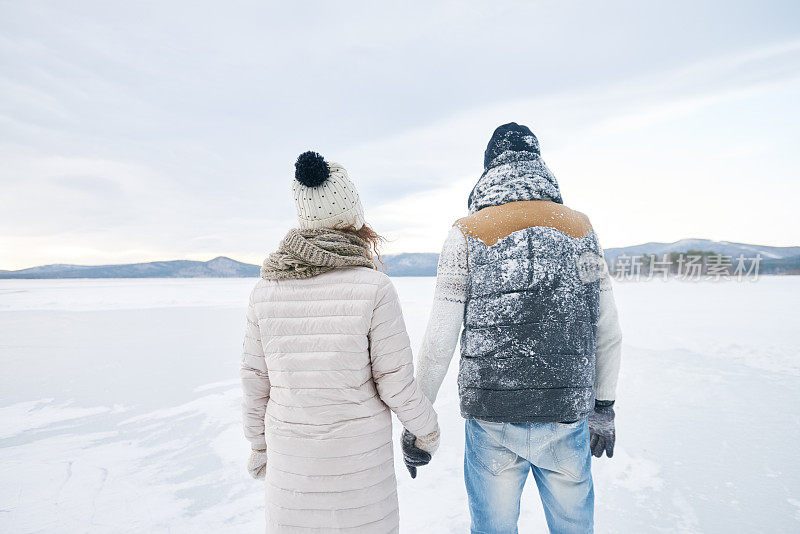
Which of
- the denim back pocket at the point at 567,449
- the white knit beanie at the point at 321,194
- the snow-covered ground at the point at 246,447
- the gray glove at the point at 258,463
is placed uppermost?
the white knit beanie at the point at 321,194

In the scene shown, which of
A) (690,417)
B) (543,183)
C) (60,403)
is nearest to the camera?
(543,183)

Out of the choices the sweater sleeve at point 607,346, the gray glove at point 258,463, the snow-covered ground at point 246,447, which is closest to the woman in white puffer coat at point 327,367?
the gray glove at point 258,463

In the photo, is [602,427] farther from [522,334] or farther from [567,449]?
[522,334]

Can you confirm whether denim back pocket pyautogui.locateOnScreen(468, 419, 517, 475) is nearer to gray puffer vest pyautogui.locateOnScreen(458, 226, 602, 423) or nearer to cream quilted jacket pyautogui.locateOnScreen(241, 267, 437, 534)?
gray puffer vest pyautogui.locateOnScreen(458, 226, 602, 423)

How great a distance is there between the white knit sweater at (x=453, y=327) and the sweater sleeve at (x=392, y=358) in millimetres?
123

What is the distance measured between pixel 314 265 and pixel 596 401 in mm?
1148

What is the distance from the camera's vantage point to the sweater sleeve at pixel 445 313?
1426 mm

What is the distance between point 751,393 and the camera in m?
4.03

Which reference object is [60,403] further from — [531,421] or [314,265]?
[531,421]

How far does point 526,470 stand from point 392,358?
0.62 m

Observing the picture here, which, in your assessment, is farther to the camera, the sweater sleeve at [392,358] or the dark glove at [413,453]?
the dark glove at [413,453]

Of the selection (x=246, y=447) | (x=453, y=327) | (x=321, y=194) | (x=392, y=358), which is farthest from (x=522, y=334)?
(x=246, y=447)

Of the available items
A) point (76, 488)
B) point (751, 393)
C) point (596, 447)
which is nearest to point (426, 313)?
point (751, 393)

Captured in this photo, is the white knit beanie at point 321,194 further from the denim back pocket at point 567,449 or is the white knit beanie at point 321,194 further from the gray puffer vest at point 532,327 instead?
the denim back pocket at point 567,449
